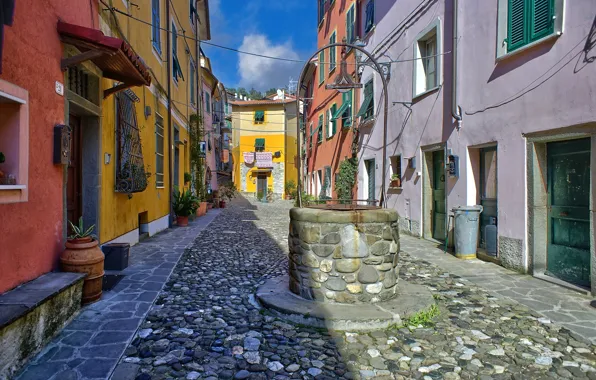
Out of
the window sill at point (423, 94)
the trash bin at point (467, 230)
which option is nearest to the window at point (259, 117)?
the window sill at point (423, 94)

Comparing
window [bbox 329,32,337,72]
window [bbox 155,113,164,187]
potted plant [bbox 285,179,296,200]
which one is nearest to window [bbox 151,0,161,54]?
window [bbox 155,113,164,187]

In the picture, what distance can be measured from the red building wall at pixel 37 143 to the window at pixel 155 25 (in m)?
4.57

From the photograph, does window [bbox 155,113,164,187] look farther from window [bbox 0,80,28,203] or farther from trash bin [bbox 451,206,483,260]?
trash bin [bbox 451,206,483,260]

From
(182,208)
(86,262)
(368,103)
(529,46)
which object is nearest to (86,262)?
(86,262)

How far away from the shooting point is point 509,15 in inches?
226

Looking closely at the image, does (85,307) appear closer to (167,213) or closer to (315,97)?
(167,213)

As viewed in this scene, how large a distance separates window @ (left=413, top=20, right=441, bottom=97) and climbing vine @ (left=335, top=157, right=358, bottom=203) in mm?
4558

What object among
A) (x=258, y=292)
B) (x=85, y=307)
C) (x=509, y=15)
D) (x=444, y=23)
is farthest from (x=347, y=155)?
(x=85, y=307)

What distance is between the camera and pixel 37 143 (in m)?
3.53

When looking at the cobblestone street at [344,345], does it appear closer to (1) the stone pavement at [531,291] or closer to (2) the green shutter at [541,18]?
(1) the stone pavement at [531,291]

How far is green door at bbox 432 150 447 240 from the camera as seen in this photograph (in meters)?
8.05

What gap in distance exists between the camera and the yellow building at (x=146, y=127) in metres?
5.70

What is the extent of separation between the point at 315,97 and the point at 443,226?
12.6 m

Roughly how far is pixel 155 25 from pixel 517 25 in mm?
7415
